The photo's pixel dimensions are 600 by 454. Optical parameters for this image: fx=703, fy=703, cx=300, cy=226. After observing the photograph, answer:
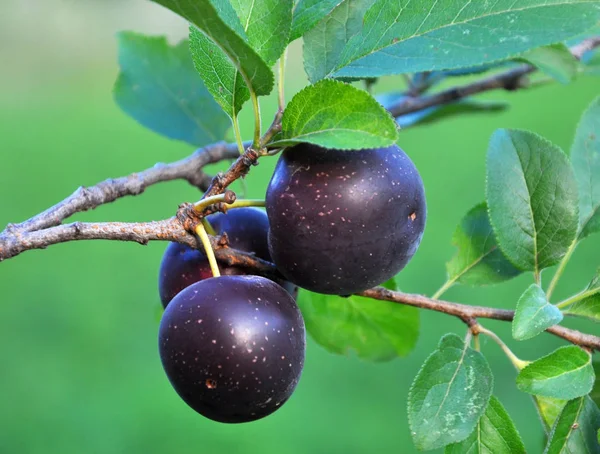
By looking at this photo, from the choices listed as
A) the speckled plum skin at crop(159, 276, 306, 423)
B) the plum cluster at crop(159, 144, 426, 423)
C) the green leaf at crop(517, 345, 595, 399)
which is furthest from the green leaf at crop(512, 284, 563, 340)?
the speckled plum skin at crop(159, 276, 306, 423)

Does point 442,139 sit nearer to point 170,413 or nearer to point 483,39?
point 170,413

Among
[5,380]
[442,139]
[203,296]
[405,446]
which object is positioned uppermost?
[442,139]

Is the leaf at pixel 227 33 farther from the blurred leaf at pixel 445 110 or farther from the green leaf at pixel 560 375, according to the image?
the blurred leaf at pixel 445 110

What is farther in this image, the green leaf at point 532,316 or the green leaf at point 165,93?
the green leaf at point 165,93

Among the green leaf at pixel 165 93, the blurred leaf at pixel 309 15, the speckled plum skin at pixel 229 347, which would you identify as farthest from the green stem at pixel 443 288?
the green leaf at pixel 165 93

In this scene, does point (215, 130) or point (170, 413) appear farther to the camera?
point (170, 413)

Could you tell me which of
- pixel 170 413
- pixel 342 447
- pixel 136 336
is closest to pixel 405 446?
pixel 342 447
